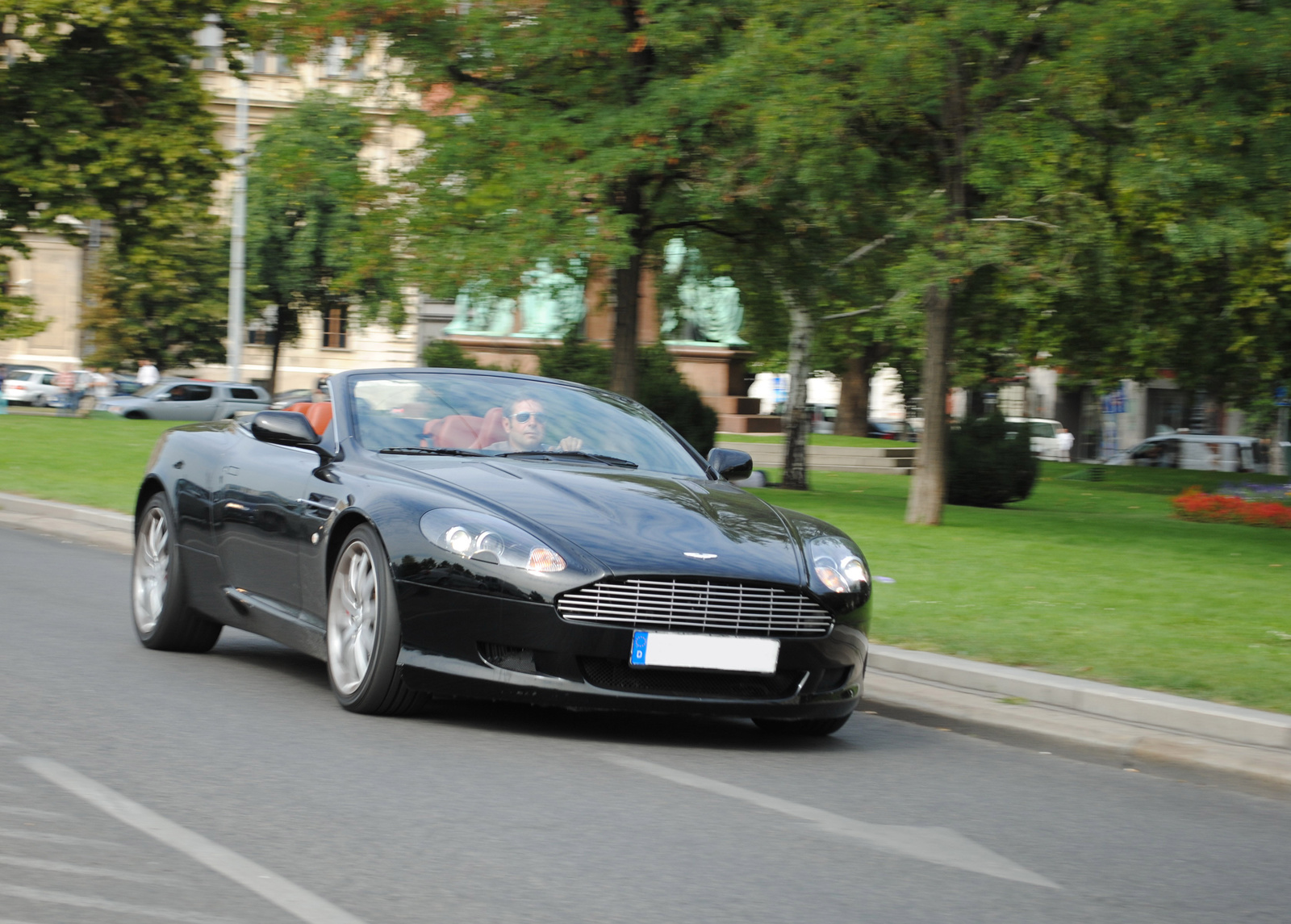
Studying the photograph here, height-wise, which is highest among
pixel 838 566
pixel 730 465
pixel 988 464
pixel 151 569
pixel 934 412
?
pixel 934 412

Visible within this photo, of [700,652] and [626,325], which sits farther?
[626,325]

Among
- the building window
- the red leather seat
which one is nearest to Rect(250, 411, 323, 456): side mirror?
the red leather seat

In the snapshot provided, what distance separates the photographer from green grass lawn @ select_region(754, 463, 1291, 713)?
867 cm

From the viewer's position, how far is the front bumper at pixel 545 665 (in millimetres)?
6184

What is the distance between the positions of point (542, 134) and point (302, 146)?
3.87m

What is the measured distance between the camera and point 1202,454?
51.7 metres

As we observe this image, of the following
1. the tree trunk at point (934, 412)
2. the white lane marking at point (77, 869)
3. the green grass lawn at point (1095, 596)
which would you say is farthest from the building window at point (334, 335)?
the white lane marking at point (77, 869)

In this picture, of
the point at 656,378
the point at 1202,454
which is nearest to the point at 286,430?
the point at 656,378

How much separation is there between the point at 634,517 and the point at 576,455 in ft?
3.59

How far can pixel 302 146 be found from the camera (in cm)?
2098

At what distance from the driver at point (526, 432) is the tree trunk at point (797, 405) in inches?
707

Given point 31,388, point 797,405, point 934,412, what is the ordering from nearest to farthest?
point 934,412, point 797,405, point 31,388

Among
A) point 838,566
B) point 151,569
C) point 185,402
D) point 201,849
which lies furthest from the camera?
point 185,402

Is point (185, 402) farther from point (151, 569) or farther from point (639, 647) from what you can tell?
point (639, 647)
